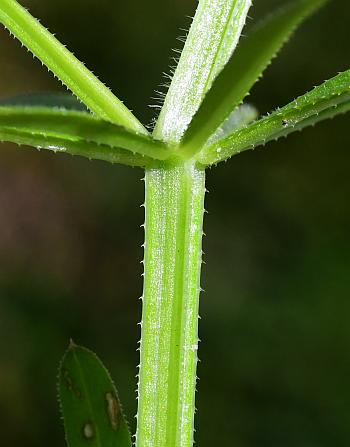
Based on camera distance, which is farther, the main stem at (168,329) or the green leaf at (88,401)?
the green leaf at (88,401)

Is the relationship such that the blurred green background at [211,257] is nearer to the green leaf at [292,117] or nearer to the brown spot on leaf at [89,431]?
the brown spot on leaf at [89,431]

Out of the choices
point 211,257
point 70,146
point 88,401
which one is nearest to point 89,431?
point 88,401

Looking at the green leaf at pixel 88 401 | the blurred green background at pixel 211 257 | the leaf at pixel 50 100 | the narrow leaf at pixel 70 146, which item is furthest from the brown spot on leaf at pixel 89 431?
the blurred green background at pixel 211 257

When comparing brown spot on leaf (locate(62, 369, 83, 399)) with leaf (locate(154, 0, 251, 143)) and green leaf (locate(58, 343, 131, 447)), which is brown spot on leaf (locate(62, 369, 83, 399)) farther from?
leaf (locate(154, 0, 251, 143))

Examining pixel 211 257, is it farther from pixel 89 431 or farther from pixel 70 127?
pixel 70 127

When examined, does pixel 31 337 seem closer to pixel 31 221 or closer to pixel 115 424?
pixel 31 221

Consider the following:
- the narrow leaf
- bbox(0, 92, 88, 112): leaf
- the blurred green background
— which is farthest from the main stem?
the blurred green background
